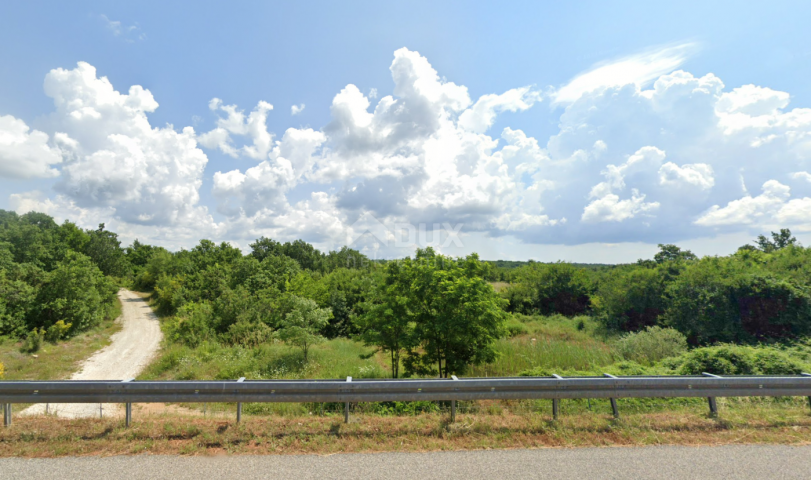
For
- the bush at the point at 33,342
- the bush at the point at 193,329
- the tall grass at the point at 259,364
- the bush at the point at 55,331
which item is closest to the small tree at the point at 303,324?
the tall grass at the point at 259,364

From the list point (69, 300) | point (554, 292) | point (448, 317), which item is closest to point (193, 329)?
point (69, 300)

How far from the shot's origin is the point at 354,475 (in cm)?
390

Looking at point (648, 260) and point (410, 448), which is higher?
point (648, 260)

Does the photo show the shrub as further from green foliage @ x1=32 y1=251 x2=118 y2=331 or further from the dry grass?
the dry grass

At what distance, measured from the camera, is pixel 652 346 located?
16.9m

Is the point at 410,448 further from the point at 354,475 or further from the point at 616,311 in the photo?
the point at 616,311

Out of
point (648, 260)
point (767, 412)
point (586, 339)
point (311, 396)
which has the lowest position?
point (586, 339)

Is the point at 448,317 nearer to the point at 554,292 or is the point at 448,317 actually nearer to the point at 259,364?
the point at 259,364

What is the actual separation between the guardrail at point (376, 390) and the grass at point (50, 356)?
54.8 feet

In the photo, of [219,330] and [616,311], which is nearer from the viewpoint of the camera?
[219,330]

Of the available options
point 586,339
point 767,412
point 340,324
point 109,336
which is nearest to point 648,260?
point 586,339

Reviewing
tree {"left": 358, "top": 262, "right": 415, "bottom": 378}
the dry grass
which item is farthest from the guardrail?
tree {"left": 358, "top": 262, "right": 415, "bottom": 378}

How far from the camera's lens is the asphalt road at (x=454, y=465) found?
3.92 metres

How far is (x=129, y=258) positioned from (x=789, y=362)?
325 ft
